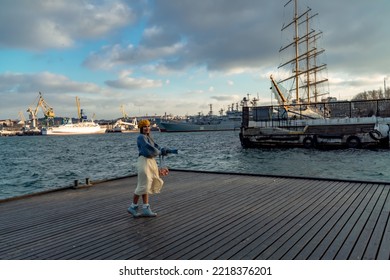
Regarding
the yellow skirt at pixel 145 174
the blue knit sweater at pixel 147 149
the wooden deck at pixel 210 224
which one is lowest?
the wooden deck at pixel 210 224

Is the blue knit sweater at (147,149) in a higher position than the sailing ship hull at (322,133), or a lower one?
higher

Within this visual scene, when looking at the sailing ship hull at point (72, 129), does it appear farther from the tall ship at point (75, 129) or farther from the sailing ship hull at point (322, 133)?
the sailing ship hull at point (322, 133)

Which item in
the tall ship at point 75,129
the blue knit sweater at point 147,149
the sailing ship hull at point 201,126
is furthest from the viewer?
the tall ship at point 75,129

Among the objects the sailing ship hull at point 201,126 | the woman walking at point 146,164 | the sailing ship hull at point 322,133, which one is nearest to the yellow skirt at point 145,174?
the woman walking at point 146,164

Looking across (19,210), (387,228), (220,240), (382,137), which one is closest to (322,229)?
(387,228)

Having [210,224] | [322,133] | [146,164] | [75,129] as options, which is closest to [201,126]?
[75,129]

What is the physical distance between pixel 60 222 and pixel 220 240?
3.19 m

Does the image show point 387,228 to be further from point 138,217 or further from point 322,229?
point 138,217

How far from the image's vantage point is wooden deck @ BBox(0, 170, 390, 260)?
12.4 ft

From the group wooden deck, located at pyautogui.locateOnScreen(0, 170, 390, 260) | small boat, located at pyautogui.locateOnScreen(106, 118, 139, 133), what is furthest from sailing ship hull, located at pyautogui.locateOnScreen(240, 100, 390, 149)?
small boat, located at pyautogui.locateOnScreen(106, 118, 139, 133)

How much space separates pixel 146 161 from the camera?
5160mm

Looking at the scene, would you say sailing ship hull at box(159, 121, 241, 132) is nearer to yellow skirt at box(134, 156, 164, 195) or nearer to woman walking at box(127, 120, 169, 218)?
woman walking at box(127, 120, 169, 218)

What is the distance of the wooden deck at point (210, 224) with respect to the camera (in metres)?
3.78
